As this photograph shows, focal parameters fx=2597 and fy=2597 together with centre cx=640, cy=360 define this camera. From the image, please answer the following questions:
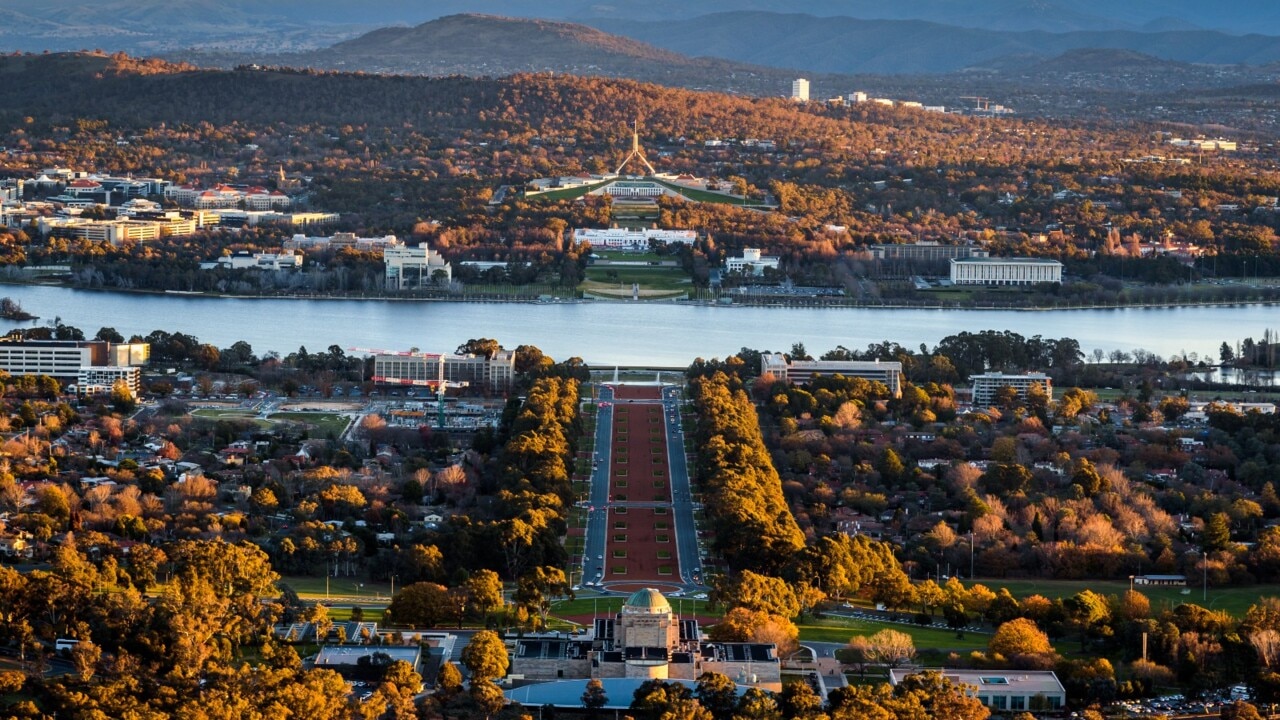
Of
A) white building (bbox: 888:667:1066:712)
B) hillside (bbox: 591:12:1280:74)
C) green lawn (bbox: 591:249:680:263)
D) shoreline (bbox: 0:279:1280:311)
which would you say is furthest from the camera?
hillside (bbox: 591:12:1280:74)

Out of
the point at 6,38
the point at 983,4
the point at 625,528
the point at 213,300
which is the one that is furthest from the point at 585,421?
the point at 983,4

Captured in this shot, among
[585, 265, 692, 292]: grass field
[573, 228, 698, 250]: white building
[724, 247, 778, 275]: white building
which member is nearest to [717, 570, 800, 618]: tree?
[585, 265, 692, 292]: grass field

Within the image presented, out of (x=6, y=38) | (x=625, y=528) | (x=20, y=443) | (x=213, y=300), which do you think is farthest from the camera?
(x=6, y=38)

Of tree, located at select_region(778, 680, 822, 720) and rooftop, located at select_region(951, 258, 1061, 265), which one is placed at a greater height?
rooftop, located at select_region(951, 258, 1061, 265)

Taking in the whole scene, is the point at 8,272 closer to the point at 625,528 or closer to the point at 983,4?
the point at 625,528

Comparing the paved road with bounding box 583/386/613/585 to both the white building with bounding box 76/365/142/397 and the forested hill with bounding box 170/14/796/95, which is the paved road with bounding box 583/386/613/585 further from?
the forested hill with bounding box 170/14/796/95

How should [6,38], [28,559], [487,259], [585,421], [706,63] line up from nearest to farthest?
[28,559]
[585,421]
[487,259]
[706,63]
[6,38]

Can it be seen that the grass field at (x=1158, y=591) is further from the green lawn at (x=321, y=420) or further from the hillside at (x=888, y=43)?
the hillside at (x=888, y=43)
